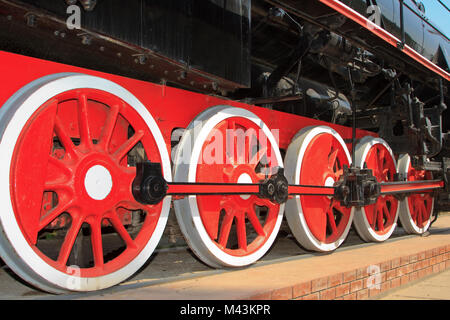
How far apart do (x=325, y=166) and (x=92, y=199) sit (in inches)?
76.4

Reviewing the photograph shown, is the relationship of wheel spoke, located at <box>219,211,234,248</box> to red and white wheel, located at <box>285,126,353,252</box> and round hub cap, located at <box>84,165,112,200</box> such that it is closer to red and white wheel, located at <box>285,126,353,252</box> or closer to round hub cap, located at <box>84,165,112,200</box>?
red and white wheel, located at <box>285,126,353,252</box>

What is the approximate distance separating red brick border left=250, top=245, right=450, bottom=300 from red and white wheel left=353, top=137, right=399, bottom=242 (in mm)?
500

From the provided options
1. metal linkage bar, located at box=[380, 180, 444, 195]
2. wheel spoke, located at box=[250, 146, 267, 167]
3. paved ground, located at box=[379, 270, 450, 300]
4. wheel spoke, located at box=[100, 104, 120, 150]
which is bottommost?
paved ground, located at box=[379, 270, 450, 300]

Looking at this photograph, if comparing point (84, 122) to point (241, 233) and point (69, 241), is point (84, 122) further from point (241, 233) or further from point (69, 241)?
point (241, 233)

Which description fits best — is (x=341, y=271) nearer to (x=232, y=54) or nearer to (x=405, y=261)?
(x=405, y=261)

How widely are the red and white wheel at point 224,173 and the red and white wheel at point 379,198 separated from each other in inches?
47.9

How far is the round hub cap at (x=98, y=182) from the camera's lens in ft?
6.47

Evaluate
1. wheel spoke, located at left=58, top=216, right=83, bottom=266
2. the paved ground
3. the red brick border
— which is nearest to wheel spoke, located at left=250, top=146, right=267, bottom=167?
the red brick border

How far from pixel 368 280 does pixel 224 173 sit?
41.4 inches

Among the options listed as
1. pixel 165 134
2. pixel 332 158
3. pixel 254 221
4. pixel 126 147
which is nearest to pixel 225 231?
pixel 254 221

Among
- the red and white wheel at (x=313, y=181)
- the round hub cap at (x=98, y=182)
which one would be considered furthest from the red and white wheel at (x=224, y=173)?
the round hub cap at (x=98, y=182)

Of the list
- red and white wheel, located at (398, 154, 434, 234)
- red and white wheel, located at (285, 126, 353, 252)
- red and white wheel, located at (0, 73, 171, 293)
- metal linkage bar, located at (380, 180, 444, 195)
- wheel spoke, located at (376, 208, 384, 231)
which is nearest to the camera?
red and white wheel, located at (0, 73, 171, 293)

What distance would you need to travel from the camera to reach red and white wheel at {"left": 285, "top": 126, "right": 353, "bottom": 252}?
3.15 metres
